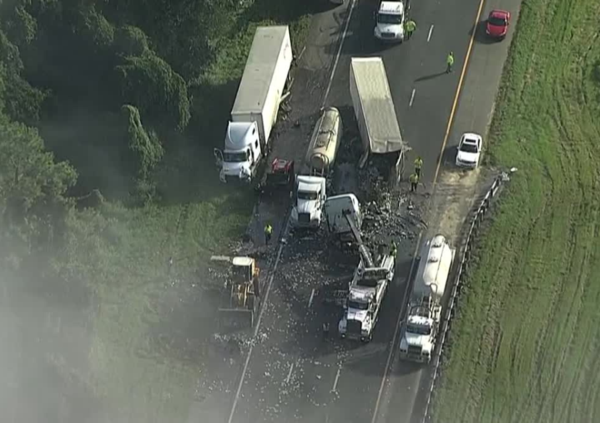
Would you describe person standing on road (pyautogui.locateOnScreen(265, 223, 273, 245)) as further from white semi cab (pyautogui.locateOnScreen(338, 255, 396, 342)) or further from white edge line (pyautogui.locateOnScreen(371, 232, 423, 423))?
white edge line (pyautogui.locateOnScreen(371, 232, 423, 423))

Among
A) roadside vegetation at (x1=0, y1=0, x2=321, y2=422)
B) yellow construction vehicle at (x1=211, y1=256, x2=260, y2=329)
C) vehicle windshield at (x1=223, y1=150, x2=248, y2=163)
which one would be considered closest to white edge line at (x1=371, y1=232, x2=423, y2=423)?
yellow construction vehicle at (x1=211, y1=256, x2=260, y2=329)

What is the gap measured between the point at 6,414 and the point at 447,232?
20.6 metres

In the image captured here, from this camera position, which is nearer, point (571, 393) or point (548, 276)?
point (571, 393)

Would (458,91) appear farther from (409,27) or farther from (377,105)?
(377,105)

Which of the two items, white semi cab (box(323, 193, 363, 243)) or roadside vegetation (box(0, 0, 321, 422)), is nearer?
roadside vegetation (box(0, 0, 321, 422))

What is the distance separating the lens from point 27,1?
156ft

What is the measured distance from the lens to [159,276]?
44.4 m

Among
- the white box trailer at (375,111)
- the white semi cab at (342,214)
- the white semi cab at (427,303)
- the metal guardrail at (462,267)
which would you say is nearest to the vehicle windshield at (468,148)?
the metal guardrail at (462,267)

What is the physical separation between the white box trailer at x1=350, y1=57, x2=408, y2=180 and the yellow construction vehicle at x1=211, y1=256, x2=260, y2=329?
341 inches

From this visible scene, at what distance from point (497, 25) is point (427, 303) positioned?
21.5 metres

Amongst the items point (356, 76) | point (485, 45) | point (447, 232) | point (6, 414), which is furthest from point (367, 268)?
point (485, 45)

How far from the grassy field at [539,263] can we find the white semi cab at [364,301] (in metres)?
3.36

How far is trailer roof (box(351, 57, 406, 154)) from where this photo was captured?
47.2 m

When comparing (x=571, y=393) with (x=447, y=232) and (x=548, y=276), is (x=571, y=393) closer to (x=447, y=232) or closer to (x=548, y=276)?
(x=548, y=276)
